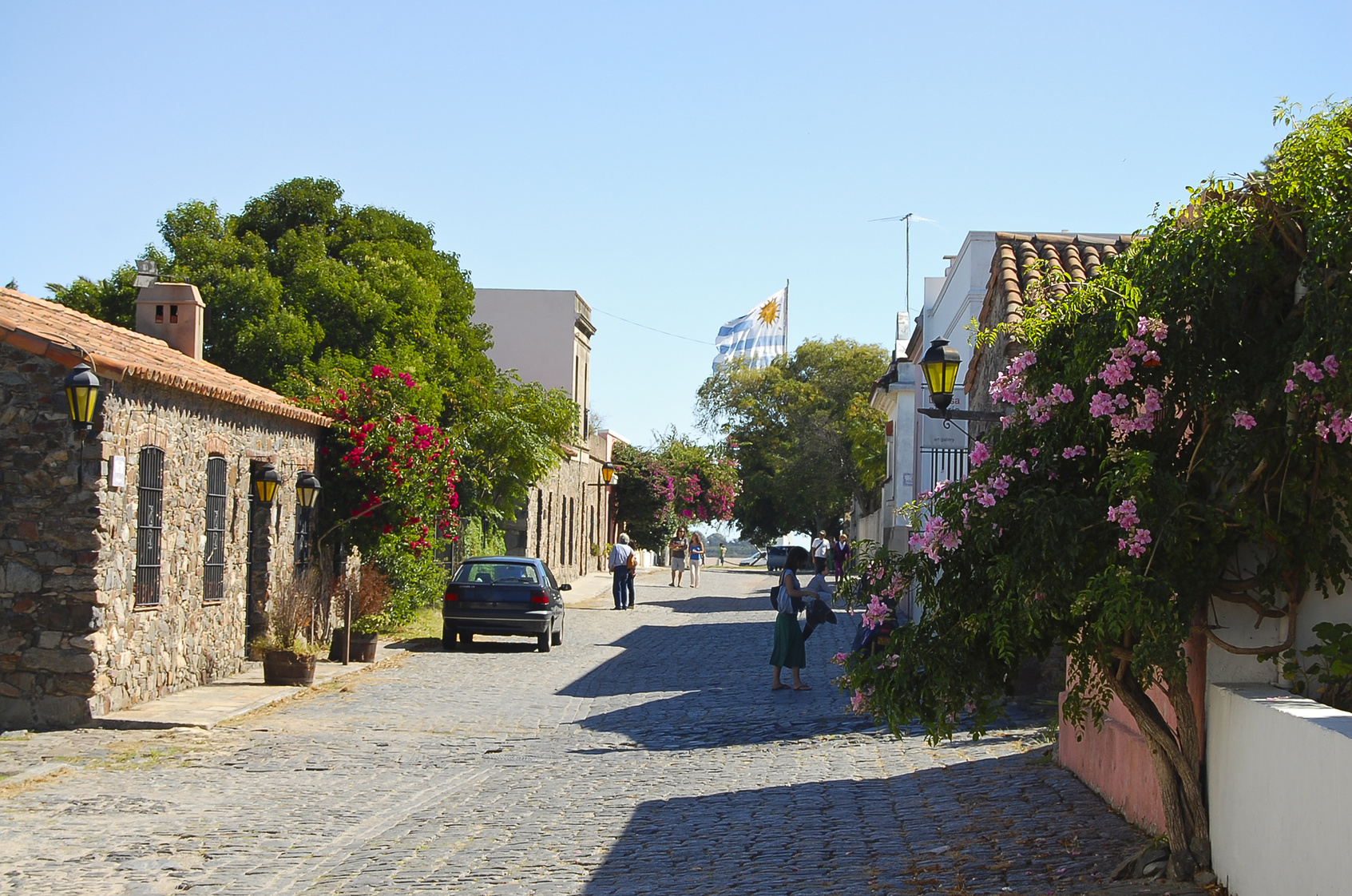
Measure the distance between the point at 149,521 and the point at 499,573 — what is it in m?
7.68

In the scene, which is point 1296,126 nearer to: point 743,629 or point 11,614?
point 11,614

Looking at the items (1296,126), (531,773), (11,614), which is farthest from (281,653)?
(1296,126)

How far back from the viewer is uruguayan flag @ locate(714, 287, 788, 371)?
58500 mm

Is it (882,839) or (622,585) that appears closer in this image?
(882,839)

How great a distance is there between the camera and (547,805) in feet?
29.6

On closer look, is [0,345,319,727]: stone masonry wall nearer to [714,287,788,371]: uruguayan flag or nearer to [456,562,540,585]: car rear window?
[456,562,540,585]: car rear window

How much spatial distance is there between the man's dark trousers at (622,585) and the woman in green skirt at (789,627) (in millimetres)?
14230

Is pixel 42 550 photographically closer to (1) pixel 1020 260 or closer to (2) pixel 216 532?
(2) pixel 216 532

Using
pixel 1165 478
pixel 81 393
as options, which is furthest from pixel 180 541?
pixel 1165 478

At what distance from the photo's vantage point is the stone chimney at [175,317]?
18.9 meters

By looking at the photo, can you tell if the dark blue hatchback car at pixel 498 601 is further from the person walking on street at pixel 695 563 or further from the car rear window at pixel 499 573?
the person walking on street at pixel 695 563

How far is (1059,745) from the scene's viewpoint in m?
9.91

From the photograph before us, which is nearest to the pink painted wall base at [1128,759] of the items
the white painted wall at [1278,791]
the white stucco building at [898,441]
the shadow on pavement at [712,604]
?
the white painted wall at [1278,791]

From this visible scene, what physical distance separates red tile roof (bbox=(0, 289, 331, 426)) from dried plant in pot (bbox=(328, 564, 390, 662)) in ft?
8.14
